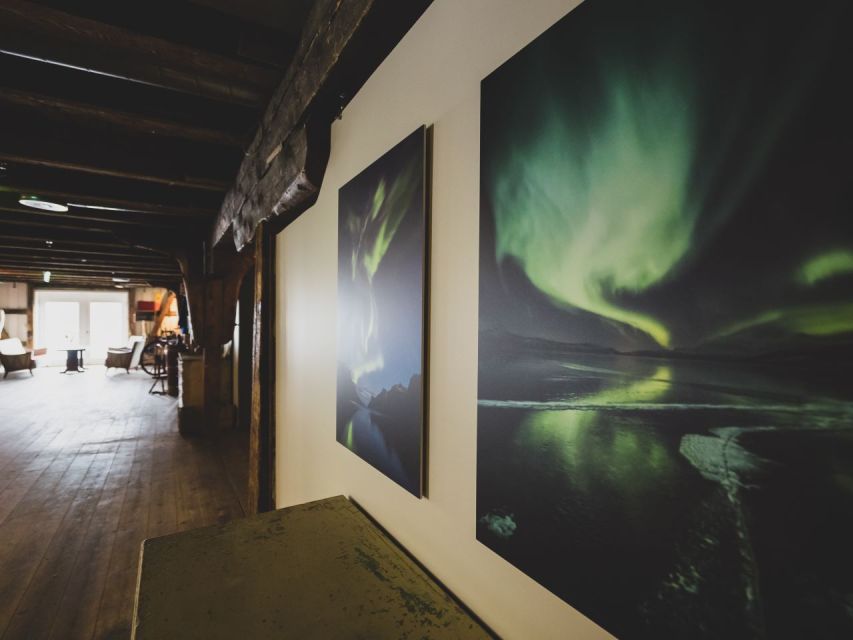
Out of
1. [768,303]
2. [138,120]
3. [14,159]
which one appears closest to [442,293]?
→ [768,303]

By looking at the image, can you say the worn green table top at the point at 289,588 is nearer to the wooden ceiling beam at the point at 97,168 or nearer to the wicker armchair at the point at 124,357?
the wooden ceiling beam at the point at 97,168

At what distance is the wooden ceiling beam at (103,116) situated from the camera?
2.08 m

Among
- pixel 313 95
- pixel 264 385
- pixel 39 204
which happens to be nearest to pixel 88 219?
pixel 39 204

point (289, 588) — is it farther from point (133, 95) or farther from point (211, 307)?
point (211, 307)

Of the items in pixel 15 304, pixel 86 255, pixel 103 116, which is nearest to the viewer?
pixel 103 116

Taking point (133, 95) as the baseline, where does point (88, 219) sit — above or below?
below

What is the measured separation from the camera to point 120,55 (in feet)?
6.15

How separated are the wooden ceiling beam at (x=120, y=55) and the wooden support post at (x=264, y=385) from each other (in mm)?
953

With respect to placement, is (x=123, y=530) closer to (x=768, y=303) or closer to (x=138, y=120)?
(x=138, y=120)

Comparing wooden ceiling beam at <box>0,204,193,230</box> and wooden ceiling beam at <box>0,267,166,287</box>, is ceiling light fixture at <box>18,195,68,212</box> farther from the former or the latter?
wooden ceiling beam at <box>0,267,166,287</box>

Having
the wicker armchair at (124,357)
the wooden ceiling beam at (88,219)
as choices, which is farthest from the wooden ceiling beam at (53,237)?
the wicker armchair at (124,357)

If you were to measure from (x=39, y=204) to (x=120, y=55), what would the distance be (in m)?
2.46

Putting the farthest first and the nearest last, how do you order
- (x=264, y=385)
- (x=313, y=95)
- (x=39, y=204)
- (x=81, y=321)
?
(x=81, y=321), (x=39, y=204), (x=264, y=385), (x=313, y=95)

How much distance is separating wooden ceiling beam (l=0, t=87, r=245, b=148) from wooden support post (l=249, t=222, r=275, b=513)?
632 millimetres
